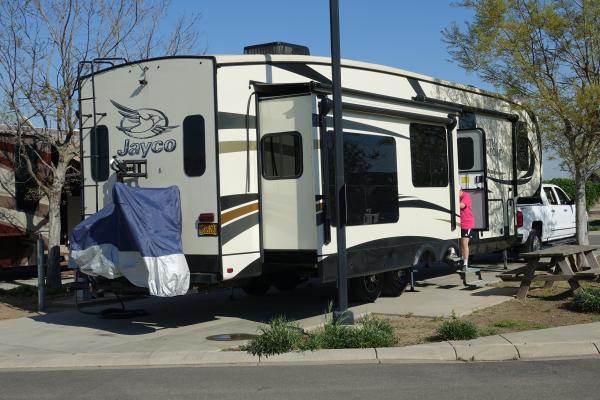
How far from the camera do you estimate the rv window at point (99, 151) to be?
33.3ft

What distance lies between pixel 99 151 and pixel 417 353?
5.52m

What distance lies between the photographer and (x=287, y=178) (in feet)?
30.4

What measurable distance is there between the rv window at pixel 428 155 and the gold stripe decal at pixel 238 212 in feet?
10.1

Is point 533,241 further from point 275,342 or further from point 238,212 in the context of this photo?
point 275,342

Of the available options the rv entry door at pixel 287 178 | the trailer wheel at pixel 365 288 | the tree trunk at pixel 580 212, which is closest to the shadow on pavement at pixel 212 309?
the trailer wheel at pixel 365 288

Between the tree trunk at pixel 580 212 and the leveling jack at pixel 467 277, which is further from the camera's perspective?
the tree trunk at pixel 580 212

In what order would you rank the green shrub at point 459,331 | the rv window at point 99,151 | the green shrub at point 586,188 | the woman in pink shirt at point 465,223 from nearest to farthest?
1. the green shrub at point 459,331
2. the rv window at point 99,151
3. the woman in pink shirt at point 465,223
4. the green shrub at point 586,188

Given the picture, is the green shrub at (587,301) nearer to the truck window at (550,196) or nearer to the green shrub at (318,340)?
the green shrub at (318,340)

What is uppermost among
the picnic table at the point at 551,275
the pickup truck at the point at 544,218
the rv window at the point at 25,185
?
the rv window at the point at 25,185

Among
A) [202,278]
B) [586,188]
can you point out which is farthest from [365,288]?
[586,188]

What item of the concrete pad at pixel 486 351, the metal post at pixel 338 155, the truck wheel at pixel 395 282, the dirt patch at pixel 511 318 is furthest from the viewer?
the truck wheel at pixel 395 282

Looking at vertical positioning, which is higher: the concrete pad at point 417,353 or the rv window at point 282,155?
the rv window at point 282,155

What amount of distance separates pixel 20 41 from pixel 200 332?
7283 millimetres

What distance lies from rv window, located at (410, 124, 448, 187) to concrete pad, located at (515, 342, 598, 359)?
392 cm
